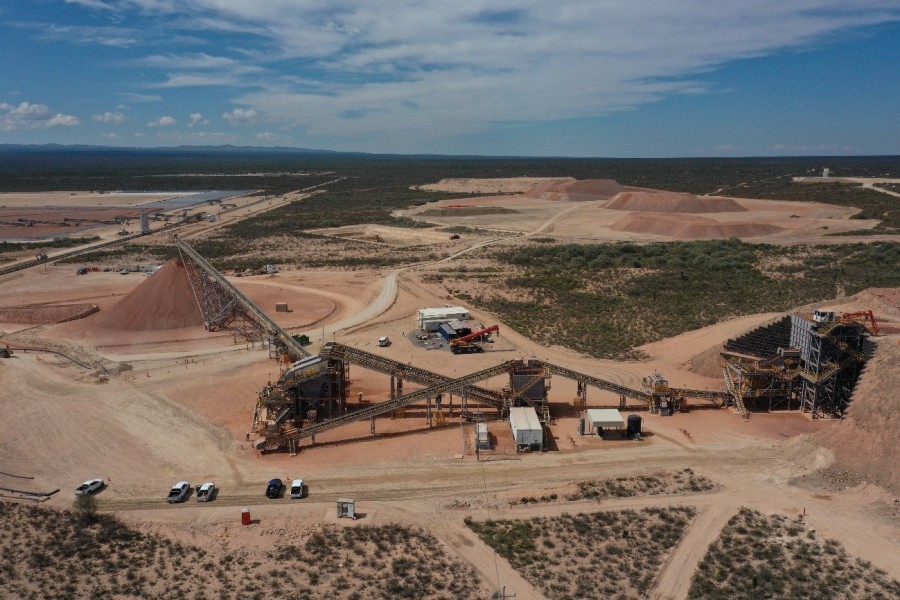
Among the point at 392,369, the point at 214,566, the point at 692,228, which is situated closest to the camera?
the point at 214,566

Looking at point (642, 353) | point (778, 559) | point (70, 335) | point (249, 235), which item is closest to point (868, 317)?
point (642, 353)

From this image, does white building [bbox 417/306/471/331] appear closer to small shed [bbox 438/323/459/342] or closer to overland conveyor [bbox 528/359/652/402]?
small shed [bbox 438/323/459/342]

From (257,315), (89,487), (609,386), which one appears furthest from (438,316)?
(89,487)

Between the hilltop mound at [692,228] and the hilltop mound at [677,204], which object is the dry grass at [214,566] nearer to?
the hilltop mound at [692,228]

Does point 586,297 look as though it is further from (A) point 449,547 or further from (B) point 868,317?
(A) point 449,547

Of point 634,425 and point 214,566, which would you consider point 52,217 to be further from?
point 634,425

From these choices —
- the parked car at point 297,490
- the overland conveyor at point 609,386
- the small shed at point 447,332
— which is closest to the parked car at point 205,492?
the parked car at point 297,490
